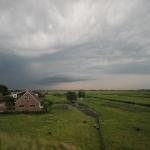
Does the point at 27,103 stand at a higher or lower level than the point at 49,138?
higher

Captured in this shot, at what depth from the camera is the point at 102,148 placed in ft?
101

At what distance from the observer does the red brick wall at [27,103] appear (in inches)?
3081

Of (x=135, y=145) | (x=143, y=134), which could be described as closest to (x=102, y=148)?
(x=135, y=145)

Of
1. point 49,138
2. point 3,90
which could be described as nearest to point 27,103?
point 49,138

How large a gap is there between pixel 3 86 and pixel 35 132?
85.6 metres

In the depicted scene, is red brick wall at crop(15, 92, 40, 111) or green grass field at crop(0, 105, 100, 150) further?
red brick wall at crop(15, 92, 40, 111)

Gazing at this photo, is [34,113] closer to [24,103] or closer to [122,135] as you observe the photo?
[24,103]

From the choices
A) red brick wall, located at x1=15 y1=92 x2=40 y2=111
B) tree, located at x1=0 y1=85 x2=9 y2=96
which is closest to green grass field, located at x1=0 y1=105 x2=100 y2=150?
red brick wall, located at x1=15 y1=92 x2=40 y2=111

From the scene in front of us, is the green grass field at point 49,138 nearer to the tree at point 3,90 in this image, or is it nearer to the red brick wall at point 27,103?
the red brick wall at point 27,103

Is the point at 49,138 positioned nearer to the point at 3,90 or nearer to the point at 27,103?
the point at 27,103

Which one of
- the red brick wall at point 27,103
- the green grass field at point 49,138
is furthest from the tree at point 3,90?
the green grass field at point 49,138

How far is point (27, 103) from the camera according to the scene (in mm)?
78562

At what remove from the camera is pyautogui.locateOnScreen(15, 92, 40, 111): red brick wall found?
78250 millimetres

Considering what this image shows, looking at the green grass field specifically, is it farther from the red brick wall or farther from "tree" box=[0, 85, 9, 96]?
"tree" box=[0, 85, 9, 96]
